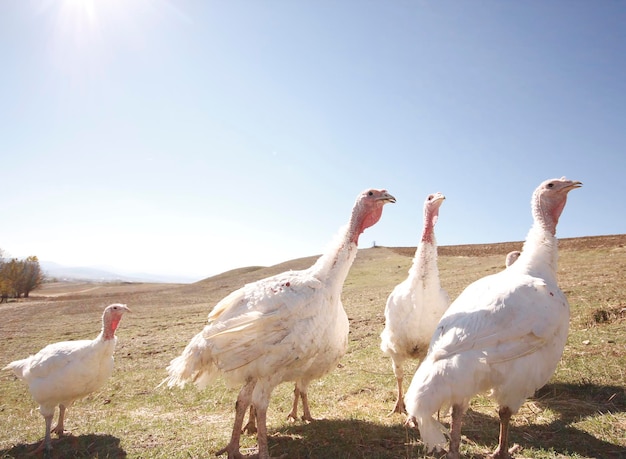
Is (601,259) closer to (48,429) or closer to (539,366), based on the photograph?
(539,366)

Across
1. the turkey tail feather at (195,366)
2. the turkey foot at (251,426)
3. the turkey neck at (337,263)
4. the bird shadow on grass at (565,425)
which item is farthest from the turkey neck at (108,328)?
the bird shadow on grass at (565,425)

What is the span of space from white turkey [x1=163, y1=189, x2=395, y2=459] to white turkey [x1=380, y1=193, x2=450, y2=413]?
1293 mm

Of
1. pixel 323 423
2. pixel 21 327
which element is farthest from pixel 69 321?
pixel 323 423

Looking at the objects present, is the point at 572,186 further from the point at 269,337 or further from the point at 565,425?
the point at 269,337

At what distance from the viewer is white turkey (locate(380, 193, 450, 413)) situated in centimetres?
610

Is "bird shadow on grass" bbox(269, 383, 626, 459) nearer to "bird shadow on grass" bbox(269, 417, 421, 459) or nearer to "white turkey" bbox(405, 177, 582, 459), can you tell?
"bird shadow on grass" bbox(269, 417, 421, 459)

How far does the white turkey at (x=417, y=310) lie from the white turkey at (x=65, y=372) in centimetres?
540

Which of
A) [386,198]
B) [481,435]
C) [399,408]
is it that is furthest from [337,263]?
[481,435]

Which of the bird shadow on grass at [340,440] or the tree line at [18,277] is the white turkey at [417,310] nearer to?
the bird shadow on grass at [340,440]

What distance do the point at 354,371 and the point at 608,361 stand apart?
4.87 meters

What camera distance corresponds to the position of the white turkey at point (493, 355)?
375 cm

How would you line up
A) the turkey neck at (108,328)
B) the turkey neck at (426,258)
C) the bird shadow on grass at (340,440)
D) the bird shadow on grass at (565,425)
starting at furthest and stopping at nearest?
the turkey neck at (108,328) → the turkey neck at (426,258) → the bird shadow on grass at (340,440) → the bird shadow on grass at (565,425)

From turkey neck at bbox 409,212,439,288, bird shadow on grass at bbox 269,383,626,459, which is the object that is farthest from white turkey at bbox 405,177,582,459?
turkey neck at bbox 409,212,439,288

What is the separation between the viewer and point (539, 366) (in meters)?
3.93
